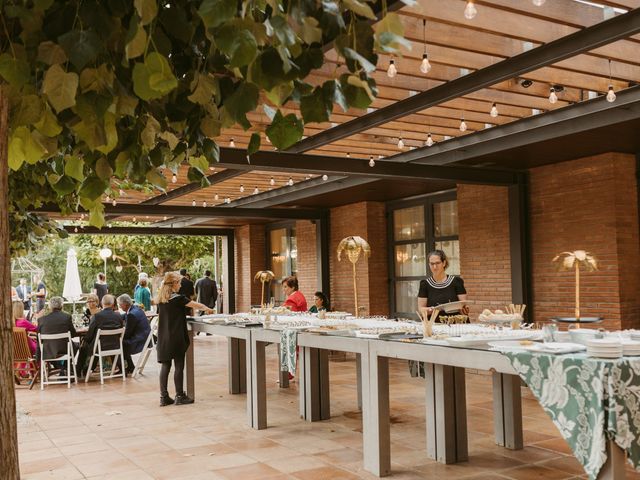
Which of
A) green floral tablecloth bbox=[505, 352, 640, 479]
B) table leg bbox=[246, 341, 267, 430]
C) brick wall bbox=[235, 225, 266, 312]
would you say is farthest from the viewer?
brick wall bbox=[235, 225, 266, 312]

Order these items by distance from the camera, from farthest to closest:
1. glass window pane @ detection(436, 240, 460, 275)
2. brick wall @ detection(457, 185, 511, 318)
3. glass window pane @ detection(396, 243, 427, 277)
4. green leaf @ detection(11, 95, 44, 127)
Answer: glass window pane @ detection(396, 243, 427, 277), glass window pane @ detection(436, 240, 460, 275), brick wall @ detection(457, 185, 511, 318), green leaf @ detection(11, 95, 44, 127)

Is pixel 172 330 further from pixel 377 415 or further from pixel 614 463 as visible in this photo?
pixel 614 463

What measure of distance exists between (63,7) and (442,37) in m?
3.50

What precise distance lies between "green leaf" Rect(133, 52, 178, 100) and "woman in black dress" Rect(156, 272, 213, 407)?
659cm

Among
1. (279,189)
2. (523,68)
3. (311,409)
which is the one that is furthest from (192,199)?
(523,68)

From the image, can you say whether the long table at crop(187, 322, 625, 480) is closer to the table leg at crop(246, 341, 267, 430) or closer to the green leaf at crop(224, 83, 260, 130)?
the table leg at crop(246, 341, 267, 430)

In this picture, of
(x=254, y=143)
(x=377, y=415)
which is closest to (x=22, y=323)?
(x=377, y=415)

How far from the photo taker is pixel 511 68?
493cm

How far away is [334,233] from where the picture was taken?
13.8 meters

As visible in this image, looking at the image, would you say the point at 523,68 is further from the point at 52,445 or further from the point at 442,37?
the point at 52,445

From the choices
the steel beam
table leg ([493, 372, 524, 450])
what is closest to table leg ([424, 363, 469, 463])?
table leg ([493, 372, 524, 450])

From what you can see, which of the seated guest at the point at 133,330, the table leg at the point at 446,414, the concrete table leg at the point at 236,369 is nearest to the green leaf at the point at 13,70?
the table leg at the point at 446,414

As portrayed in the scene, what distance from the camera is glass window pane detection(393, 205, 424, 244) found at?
11975 millimetres

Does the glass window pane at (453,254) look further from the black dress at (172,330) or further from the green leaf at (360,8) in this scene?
the green leaf at (360,8)
